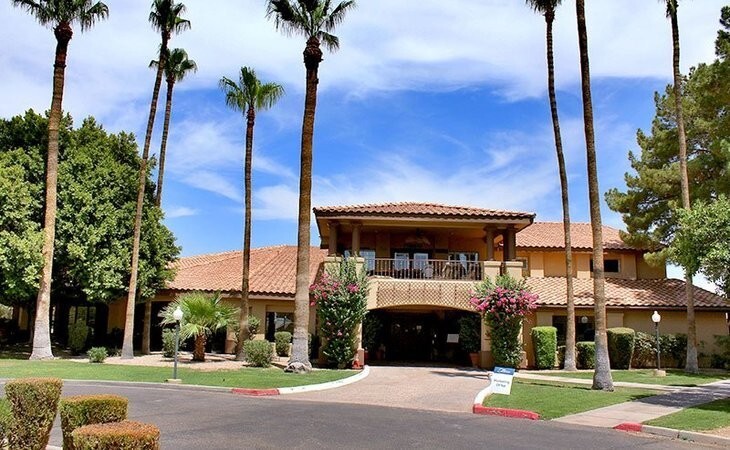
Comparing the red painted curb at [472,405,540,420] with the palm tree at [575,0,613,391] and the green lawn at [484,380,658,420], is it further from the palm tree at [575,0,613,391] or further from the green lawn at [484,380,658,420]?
the palm tree at [575,0,613,391]

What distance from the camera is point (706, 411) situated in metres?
14.8

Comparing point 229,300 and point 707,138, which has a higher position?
point 707,138

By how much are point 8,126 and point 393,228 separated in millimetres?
17456

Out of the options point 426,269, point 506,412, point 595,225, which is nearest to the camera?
point 506,412

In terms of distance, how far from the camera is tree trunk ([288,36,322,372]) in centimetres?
2261

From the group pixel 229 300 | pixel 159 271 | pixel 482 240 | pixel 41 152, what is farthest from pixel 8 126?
pixel 482 240

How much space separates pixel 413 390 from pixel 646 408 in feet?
21.2

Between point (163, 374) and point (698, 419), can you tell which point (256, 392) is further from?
point (698, 419)

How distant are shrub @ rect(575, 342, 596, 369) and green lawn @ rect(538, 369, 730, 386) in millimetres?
1070

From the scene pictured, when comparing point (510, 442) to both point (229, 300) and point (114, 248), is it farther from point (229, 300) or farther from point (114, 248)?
point (229, 300)

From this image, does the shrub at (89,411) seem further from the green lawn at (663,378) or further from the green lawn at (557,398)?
the green lawn at (663,378)

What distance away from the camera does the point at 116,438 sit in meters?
5.30

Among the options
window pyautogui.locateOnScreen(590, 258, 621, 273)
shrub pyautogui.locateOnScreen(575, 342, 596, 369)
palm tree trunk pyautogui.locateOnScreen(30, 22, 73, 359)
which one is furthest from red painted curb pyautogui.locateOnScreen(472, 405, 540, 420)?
window pyautogui.locateOnScreen(590, 258, 621, 273)

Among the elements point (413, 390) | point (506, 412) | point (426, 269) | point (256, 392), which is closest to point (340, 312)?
point (426, 269)
